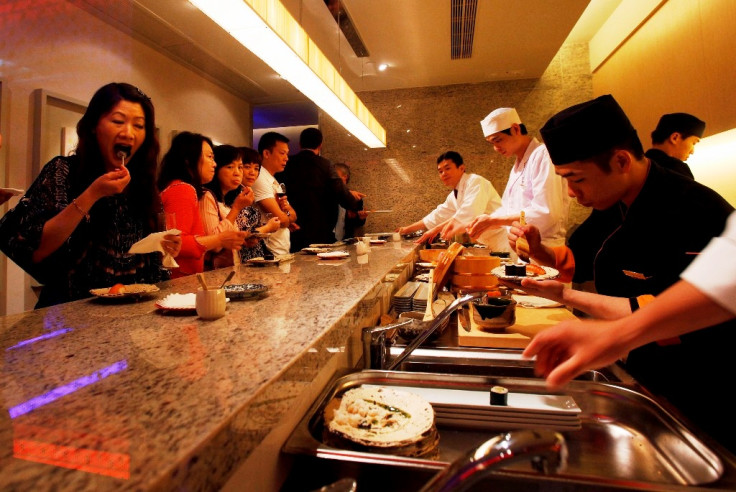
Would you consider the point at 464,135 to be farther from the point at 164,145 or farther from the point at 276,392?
the point at 276,392

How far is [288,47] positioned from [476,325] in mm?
1653

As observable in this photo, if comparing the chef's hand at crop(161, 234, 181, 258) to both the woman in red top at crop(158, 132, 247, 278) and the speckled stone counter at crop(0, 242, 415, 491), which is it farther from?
the woman in red top at crop(158, 132, 247, 278)

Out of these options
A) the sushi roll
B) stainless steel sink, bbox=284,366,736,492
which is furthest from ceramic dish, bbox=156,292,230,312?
the sushi roll

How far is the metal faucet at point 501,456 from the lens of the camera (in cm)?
37

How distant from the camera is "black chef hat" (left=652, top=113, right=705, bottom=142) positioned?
3.15 m

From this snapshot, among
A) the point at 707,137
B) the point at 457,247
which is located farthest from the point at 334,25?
the point at 707,137

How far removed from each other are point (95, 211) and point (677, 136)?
4090 mm

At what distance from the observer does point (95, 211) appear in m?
1.68

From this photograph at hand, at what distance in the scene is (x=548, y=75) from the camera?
5832 mm

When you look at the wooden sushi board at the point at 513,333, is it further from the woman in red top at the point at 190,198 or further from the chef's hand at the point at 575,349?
the woman in red top at the point at 190,198

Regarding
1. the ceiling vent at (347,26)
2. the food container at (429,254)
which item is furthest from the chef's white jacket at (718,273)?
the ceiling vent at (347,26)

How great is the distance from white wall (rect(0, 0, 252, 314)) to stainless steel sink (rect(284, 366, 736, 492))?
391 cm

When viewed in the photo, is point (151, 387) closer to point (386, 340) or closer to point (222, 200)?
point (386, 340)

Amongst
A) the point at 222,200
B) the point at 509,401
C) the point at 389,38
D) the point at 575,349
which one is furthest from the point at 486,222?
the point at 389,38
